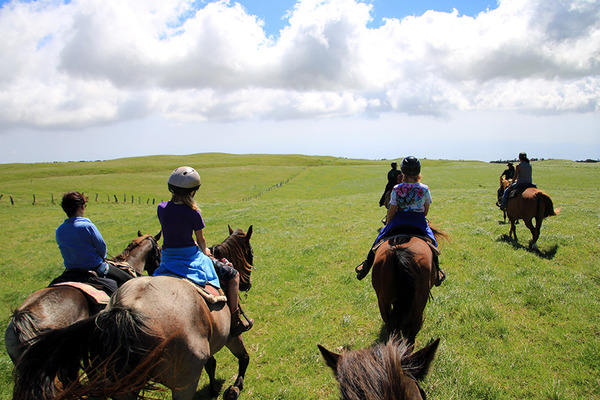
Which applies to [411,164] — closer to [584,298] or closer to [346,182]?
[584,298]

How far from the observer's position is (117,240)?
57.3 ft

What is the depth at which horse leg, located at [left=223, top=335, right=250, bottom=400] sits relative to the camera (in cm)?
484

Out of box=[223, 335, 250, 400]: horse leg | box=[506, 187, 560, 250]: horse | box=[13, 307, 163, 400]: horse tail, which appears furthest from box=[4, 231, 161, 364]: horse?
box=[506, 187, 560, 250]: horse

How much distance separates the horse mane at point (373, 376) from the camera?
1.88 metres

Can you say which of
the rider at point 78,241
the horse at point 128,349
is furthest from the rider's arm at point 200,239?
the rider at point 78,241

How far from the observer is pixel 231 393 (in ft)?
15.9

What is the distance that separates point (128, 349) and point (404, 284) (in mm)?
3419

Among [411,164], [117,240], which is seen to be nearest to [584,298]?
[411,164]

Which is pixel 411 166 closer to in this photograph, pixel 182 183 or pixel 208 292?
pixel 182 183

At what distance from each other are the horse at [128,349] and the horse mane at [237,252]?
2.10 metres

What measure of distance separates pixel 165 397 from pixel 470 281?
7.37 meters

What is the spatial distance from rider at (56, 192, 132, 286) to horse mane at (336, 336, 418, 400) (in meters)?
4.81

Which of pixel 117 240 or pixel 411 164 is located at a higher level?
pixel 411 164

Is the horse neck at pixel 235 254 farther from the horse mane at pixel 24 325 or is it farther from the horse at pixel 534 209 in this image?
the horse at pixel 534 209
